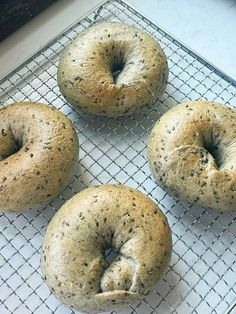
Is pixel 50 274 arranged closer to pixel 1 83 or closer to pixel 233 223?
pixel 233 223

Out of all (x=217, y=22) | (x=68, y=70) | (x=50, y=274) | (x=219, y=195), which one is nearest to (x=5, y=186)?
(x=50, y=274)

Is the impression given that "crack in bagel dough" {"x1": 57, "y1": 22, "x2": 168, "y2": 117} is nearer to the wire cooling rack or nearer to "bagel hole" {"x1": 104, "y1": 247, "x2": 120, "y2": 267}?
the wire cooling rack

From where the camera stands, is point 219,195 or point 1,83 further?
point 1,83

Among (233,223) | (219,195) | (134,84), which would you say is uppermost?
(134,84)

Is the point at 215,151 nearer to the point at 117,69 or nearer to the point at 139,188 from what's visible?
the point at 139,188

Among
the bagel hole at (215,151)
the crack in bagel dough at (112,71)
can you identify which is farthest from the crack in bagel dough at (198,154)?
the crack in bagel dough at (112,71)

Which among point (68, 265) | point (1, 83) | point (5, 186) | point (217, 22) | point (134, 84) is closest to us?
point (68, 265)

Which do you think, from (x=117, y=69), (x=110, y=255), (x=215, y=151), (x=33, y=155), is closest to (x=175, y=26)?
(x=117, y=69)
